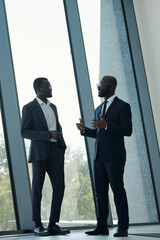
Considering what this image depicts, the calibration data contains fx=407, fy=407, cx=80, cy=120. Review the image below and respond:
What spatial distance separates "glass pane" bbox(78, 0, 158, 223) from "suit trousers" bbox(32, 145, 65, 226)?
1.19 meters

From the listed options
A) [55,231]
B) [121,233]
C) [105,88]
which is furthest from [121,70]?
[121,233]

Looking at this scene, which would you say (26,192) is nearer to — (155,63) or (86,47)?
(86,47)

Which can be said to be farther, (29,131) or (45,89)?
(45,89)

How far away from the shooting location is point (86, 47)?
15.1ft

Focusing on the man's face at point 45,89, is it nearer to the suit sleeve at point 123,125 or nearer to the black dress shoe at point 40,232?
the suit sleeve at point 123,125

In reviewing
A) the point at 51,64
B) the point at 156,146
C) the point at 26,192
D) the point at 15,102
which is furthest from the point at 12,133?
the point at 156,146

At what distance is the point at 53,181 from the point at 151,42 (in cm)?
238

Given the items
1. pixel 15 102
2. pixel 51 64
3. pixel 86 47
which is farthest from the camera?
pixel 86 47

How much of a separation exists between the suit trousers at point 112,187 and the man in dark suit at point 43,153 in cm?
38

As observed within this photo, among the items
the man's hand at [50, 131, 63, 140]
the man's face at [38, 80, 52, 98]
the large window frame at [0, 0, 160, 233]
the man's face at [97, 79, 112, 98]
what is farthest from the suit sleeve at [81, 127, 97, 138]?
the large window frame at [0, 0, 160, 233]

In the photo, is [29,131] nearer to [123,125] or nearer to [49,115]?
[49,115]

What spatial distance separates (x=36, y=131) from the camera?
10.7 ft

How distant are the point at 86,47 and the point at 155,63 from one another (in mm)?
851

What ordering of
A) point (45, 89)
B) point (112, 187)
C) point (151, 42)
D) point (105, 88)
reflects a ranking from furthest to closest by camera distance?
point (151, 42)
point (45, 89)
point (105, 88)
point (112, 187)
